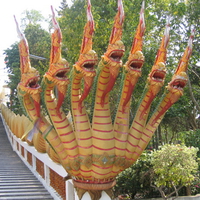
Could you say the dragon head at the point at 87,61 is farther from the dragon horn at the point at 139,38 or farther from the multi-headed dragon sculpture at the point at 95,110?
the dragon horn at the point at 139,38

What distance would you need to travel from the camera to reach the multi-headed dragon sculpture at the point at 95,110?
537 centimetres

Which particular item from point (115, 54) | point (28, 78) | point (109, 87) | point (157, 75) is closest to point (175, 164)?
point (157, 75)

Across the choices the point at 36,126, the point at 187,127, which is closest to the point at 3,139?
the point at 187,127

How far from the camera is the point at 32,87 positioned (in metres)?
5.66

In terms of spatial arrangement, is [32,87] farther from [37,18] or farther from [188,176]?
[37,18]

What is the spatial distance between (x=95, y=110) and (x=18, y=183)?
253 inches

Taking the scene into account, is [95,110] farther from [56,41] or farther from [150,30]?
[150,30]

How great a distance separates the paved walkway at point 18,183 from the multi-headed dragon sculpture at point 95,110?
362 centimetres

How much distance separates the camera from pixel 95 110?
5.64 m

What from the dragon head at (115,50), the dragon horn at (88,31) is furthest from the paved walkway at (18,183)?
the dragon head at (115,50)

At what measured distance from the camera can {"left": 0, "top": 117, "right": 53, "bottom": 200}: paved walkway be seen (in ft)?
30.2

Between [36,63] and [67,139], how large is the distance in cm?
1922

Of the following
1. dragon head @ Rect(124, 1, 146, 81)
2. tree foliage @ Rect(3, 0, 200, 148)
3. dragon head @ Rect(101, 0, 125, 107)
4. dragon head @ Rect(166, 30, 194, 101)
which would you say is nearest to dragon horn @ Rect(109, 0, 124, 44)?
dragon head @ Rect(101, 0, 125, 107)

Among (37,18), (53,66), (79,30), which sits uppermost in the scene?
(37,18)
